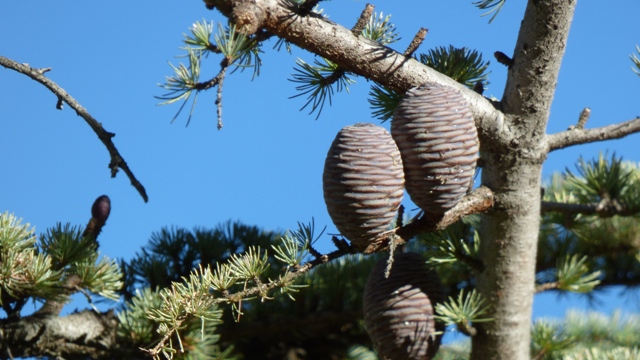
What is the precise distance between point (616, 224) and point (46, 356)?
112 centimetres

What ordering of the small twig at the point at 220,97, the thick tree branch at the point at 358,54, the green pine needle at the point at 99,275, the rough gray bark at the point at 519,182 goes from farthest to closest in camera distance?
the green pine needle at the point at 99,275 → the rough gray bark at the point at 519,182 → the thick tree branch at the point at 358,54 → the small twig at the point at 220,97

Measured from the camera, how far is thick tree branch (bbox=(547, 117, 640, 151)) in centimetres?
113

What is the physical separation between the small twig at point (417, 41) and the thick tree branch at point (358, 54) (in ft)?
0.04

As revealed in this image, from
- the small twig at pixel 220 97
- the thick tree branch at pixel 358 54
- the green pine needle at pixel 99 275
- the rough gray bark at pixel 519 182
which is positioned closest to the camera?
the small twig at pixel 220 97

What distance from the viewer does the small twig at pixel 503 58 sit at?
3.58 ft

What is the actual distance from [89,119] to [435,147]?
0.46 m

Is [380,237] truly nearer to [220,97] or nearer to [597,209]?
[220,97]

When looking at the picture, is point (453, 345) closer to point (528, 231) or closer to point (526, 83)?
point (528, 231)

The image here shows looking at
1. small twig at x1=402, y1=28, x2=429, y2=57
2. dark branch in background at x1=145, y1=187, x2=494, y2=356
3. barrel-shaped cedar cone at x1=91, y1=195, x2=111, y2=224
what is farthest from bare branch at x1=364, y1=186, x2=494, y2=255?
barrel-shaped cedar cone at x1=91, y1=195, x2=111, y2=224

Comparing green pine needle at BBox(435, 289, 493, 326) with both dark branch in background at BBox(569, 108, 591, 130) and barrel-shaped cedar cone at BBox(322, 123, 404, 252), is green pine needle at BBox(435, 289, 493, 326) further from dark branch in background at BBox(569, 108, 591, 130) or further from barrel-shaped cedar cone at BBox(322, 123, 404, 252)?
dark branch in background at BBox(569, 108, 591, 130)

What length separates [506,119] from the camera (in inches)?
42.7

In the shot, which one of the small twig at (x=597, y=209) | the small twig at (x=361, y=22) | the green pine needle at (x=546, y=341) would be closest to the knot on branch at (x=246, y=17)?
the small twig at (x=361, y=22)

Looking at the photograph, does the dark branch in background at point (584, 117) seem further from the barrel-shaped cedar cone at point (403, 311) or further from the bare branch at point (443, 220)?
the barrel-shaped cedar cone at point (403, 311)

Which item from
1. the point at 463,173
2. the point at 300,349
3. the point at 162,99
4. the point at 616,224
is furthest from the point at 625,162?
the point at 162,99
